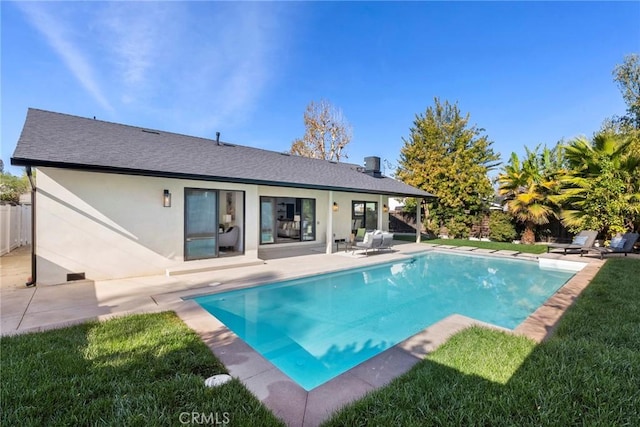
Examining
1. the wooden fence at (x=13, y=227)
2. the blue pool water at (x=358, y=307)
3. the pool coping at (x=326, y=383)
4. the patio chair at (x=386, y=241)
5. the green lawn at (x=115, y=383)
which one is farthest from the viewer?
the patio chair at (x=386, y=241)

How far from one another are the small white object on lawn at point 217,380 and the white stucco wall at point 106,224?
23.3 ft

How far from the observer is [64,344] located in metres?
4.22

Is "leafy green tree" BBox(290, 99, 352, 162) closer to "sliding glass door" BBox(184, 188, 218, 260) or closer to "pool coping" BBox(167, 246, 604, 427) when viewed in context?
"sliding glass door" BBox(184, 188, 218, 260)

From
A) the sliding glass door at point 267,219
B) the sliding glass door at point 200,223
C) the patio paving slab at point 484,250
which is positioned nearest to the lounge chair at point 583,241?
the patio paving slab at point 484,250

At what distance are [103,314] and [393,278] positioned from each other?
8309 millimetres

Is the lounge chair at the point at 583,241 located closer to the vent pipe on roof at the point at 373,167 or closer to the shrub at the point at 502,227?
the shrub at the point at 502,227

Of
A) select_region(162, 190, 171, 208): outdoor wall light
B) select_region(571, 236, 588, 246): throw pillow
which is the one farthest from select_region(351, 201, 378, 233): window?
select_region(162, 190, 171, 208): outdoor wall light

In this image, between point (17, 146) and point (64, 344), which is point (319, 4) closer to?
point (17, 146)

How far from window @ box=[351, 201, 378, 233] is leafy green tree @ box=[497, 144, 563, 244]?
25.1 ft

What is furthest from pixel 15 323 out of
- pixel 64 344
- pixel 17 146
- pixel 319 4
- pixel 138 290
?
pixel 319 4

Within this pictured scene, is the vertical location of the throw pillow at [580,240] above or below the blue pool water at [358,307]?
above

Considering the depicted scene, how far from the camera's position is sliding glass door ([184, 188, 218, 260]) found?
33.9ft

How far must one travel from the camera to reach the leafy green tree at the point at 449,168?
2020 centimetres

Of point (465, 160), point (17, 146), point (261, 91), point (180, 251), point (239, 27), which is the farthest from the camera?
point (261, 91)
